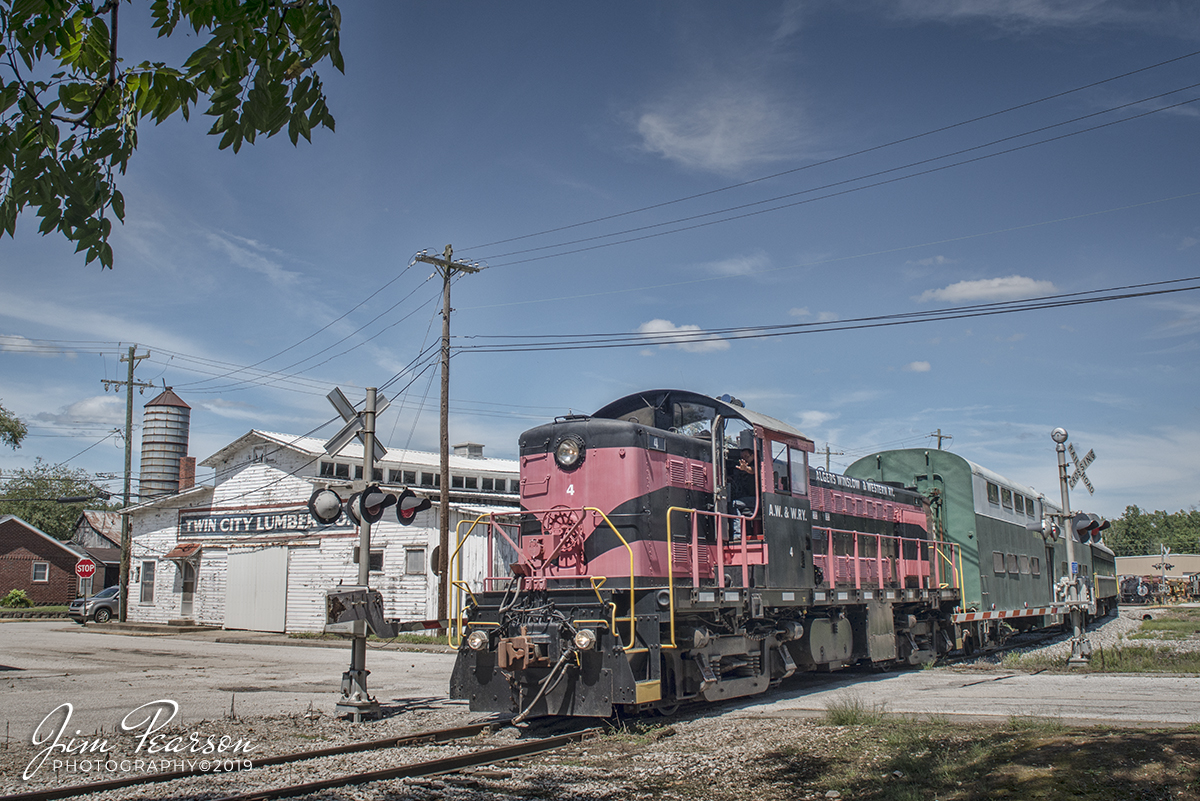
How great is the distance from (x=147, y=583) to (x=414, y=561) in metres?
15.9

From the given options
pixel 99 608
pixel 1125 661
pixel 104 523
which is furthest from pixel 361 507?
pixel 104 523

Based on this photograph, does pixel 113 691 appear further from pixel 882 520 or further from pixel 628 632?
pixel 882 520

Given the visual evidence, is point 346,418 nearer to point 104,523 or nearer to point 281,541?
point 281,541

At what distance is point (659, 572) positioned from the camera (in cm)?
1089

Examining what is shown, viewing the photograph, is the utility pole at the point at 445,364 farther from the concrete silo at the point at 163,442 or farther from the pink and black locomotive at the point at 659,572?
the concrete silo at the point at 163,442

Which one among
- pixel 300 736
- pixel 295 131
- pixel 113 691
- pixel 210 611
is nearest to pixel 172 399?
pixel 210 611

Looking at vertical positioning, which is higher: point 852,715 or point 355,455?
point 355,455

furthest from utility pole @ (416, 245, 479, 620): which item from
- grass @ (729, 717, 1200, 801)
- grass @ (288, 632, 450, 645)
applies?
grass @ (729, 717, 1200, 801)

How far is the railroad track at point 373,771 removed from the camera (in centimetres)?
696

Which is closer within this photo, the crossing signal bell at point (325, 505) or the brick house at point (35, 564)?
the crossing signal bell at point (325, 505)

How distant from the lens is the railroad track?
6.96 metres

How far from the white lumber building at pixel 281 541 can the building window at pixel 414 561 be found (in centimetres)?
4

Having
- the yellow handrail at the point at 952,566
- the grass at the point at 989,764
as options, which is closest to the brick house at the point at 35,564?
the yellow handrail at the point at 952,566

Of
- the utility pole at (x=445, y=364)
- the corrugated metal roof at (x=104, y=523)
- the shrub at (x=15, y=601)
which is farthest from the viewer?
the corrugated metal roof at (x=104, y=523)
